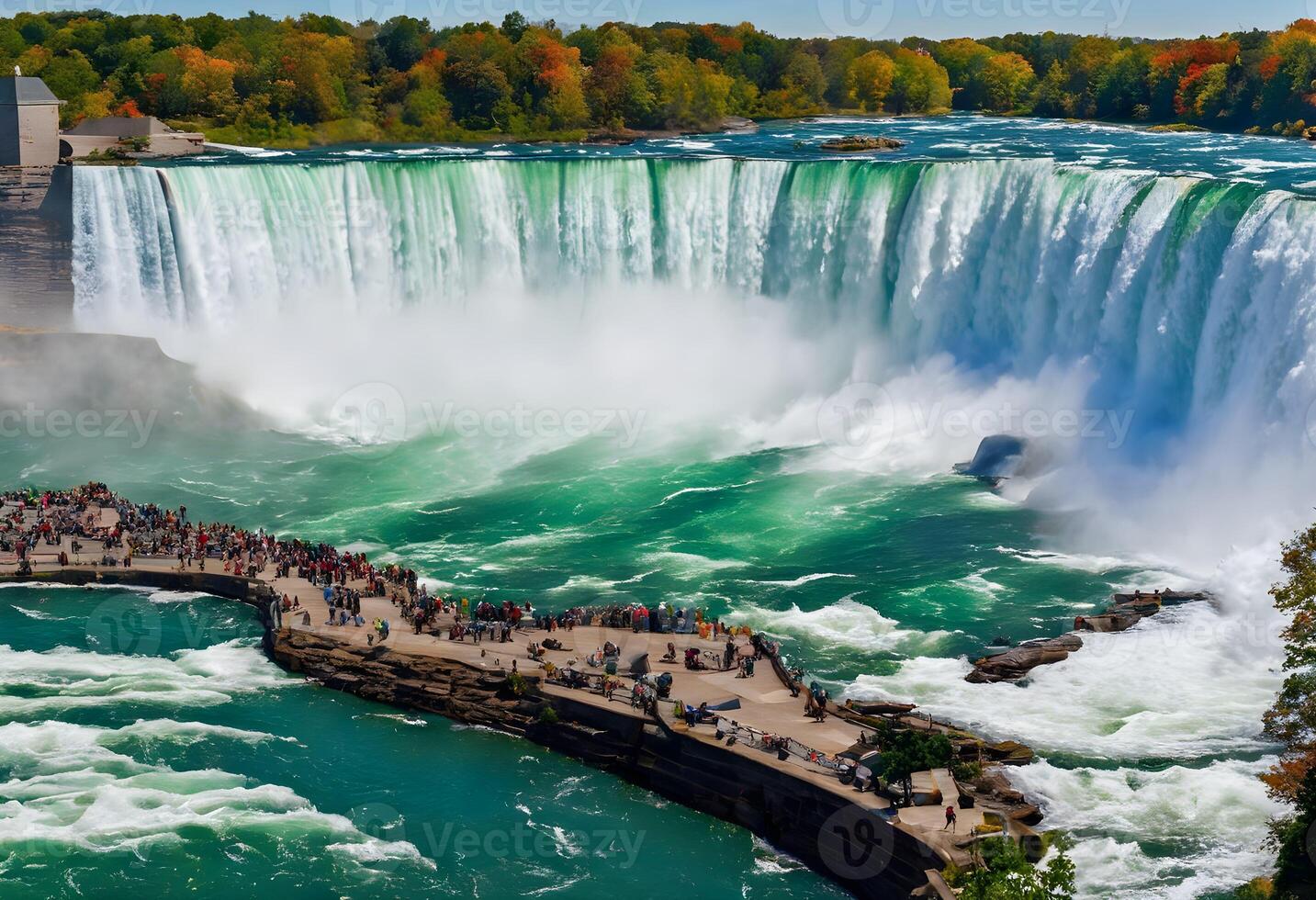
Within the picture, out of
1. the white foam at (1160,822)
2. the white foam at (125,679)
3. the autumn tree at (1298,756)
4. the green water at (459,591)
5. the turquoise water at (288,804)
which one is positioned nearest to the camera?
the autumn tree at (1298,756)

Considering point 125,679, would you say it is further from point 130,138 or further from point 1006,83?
point 1006,83

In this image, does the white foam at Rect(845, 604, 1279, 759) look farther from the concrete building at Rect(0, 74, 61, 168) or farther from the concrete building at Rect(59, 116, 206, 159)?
the concrete building at Rect(59, 116, 206, 159)

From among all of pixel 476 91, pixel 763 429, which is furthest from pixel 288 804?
pixel 476 91

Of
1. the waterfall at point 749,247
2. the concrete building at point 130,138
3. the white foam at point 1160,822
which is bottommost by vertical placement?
the white foam at point 1160,822

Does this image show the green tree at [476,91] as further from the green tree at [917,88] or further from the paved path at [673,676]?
the paved path at [673,676]

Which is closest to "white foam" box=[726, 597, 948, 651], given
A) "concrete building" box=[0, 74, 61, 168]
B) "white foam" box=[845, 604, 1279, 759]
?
"white foam" box=[845, 604, 1279, 759]

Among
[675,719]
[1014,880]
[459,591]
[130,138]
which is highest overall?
[130,138]

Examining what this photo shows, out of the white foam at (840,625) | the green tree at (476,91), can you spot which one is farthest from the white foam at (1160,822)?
the green tree at (476,91)

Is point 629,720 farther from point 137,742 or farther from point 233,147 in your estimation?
point 233,147
